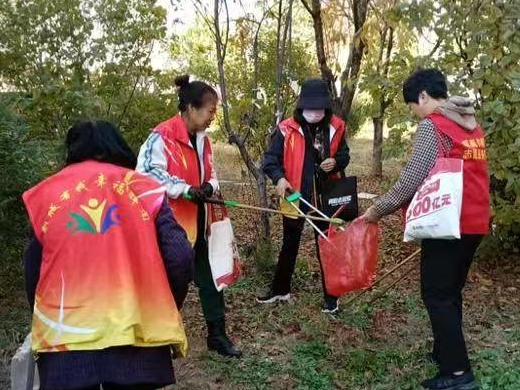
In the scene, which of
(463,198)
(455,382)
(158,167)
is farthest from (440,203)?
(158,167)

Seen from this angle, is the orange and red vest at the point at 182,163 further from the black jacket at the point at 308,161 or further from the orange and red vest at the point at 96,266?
the orange and red vest at the point at 96,266

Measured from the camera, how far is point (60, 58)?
545cm

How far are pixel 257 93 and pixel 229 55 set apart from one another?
333 cm

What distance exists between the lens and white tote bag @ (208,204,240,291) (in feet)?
12.8

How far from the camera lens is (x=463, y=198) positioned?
3.24 m

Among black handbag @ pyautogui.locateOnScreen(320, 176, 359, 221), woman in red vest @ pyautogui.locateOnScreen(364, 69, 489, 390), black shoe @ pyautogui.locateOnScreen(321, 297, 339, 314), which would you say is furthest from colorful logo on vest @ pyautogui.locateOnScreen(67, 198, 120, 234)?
black shoe @ pyautogui.locateOnScreen(321, 297, 339, 314)

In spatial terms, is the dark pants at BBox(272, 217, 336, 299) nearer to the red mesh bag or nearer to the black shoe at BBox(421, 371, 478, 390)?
the red mesh bag

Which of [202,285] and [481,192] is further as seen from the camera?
[202,285]

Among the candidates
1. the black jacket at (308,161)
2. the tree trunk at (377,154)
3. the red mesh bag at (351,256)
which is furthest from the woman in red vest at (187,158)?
the tree trunk at (377,154)

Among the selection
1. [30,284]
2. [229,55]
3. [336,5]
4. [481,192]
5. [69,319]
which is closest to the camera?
[69,319]

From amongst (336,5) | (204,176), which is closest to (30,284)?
(204,176)

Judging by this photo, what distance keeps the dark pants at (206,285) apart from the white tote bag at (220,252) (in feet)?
0.13

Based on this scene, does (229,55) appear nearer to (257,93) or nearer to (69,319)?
(257,93)

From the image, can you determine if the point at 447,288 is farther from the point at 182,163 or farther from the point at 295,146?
the point at 182,163
